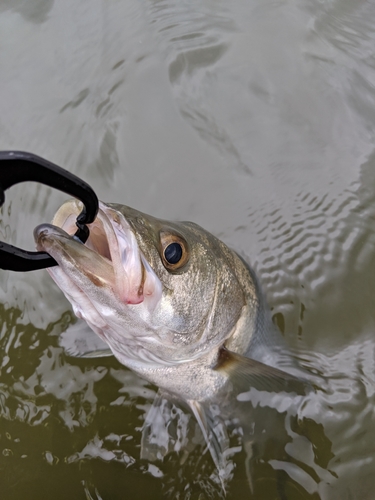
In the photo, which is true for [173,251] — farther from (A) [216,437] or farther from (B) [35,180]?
(A) [216,437]

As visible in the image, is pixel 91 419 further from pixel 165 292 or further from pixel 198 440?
pixel 165 292

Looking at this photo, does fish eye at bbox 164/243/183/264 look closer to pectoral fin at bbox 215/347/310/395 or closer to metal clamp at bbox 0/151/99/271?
metal clamp at bbox 0/151/99/271

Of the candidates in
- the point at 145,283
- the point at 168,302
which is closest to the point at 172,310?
the point at 168,302

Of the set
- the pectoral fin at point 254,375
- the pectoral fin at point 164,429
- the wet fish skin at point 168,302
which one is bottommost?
the pectoral fin at point 164,429

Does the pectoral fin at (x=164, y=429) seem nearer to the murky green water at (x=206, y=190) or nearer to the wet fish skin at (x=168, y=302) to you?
the murky green water at (x=206, y=190)

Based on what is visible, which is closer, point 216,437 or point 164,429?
point 216,437

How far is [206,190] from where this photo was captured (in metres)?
3.39

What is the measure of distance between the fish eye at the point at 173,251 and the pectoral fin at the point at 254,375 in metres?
0.67

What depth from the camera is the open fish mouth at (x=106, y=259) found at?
1512mm

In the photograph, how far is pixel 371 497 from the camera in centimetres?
245

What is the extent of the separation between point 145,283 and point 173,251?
251 millimetres

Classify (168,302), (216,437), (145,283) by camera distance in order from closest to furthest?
(145,283)
(168,302)
(216,437)

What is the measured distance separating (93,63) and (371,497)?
396 centimetres

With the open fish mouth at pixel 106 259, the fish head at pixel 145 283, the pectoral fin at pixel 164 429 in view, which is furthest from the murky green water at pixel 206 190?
the open fish mouth at pixel 106 259
